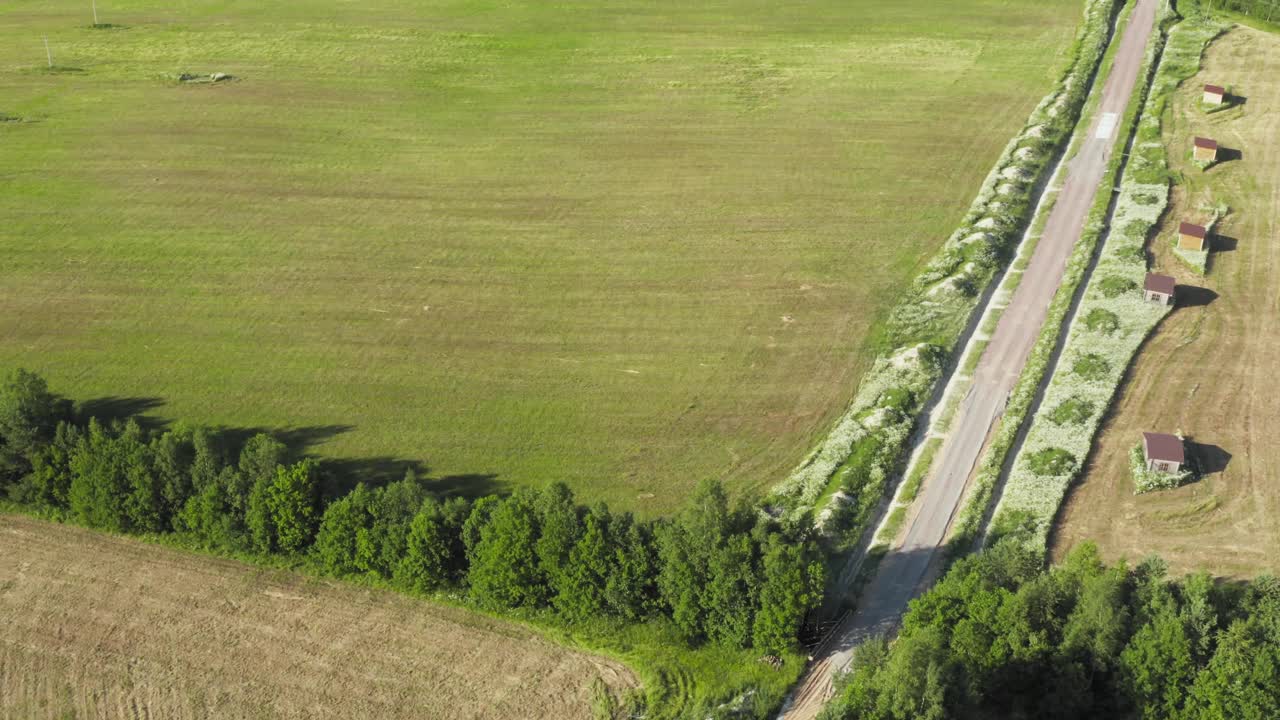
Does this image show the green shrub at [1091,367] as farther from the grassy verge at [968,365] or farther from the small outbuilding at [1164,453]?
the small outbuilding at [1164,453]

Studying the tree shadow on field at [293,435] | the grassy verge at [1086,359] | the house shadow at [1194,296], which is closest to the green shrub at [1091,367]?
the grassy verge at [1086,359]

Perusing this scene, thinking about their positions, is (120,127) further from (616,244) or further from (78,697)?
(78,697)

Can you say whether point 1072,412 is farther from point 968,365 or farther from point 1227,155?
point 1227,155

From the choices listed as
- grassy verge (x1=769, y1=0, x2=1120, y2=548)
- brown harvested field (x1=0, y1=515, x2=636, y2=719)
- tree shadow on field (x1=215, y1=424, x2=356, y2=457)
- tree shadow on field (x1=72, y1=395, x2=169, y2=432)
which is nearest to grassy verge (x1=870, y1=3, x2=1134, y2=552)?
grassy verge (x1=769, y1=0, x2=1120, y2=548)

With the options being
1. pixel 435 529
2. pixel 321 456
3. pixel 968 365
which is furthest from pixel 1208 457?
pixel 321 456

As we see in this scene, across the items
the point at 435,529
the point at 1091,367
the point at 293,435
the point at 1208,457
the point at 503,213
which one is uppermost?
the point at 503,213

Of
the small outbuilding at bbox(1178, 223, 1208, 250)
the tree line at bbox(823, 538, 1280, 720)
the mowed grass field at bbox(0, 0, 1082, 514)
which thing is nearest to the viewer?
the tree line at bbox(823, 538, 1280, 720)

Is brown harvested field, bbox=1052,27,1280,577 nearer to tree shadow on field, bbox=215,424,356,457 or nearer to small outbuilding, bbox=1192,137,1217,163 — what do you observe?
small outbuilding, bbox=1192,137,1217,163

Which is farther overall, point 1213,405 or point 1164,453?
point 1213,405
